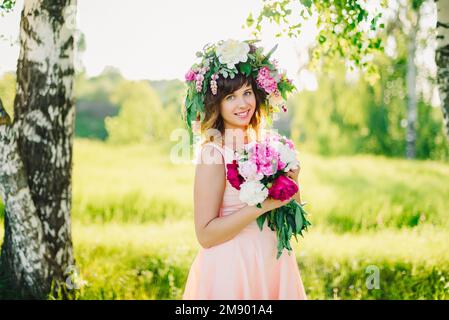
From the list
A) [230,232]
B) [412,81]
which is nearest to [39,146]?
[230,232]

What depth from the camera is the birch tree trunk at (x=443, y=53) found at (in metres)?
4.43

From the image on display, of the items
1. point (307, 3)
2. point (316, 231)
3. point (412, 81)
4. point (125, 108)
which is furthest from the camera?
point (125, 108)

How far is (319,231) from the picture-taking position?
7488 mm

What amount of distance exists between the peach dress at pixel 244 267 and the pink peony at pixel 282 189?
33cm

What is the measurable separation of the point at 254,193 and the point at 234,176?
0.50 feet

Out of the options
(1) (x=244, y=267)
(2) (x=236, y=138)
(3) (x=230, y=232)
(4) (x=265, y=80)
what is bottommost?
(1) (x=244, y=267)

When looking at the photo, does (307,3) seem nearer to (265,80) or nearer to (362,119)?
(265,80)

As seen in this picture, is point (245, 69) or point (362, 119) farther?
point (362, 119)

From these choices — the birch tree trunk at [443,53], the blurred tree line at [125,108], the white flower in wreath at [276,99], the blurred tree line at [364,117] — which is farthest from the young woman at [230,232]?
the blurred tree line at [125,108]

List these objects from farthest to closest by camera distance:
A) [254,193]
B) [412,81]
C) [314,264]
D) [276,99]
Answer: [412,81], [314,264], [276,99], [254,193]

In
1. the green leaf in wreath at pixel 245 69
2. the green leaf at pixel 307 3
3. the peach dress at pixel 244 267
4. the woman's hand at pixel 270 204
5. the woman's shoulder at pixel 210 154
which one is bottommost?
the peach dress at pixel 244 267

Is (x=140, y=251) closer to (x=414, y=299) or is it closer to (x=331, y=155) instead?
(x=414, y=299)

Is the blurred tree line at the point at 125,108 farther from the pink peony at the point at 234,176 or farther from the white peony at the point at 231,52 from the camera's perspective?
the pink peony at the point at 234,176

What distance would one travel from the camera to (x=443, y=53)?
14.6ft
